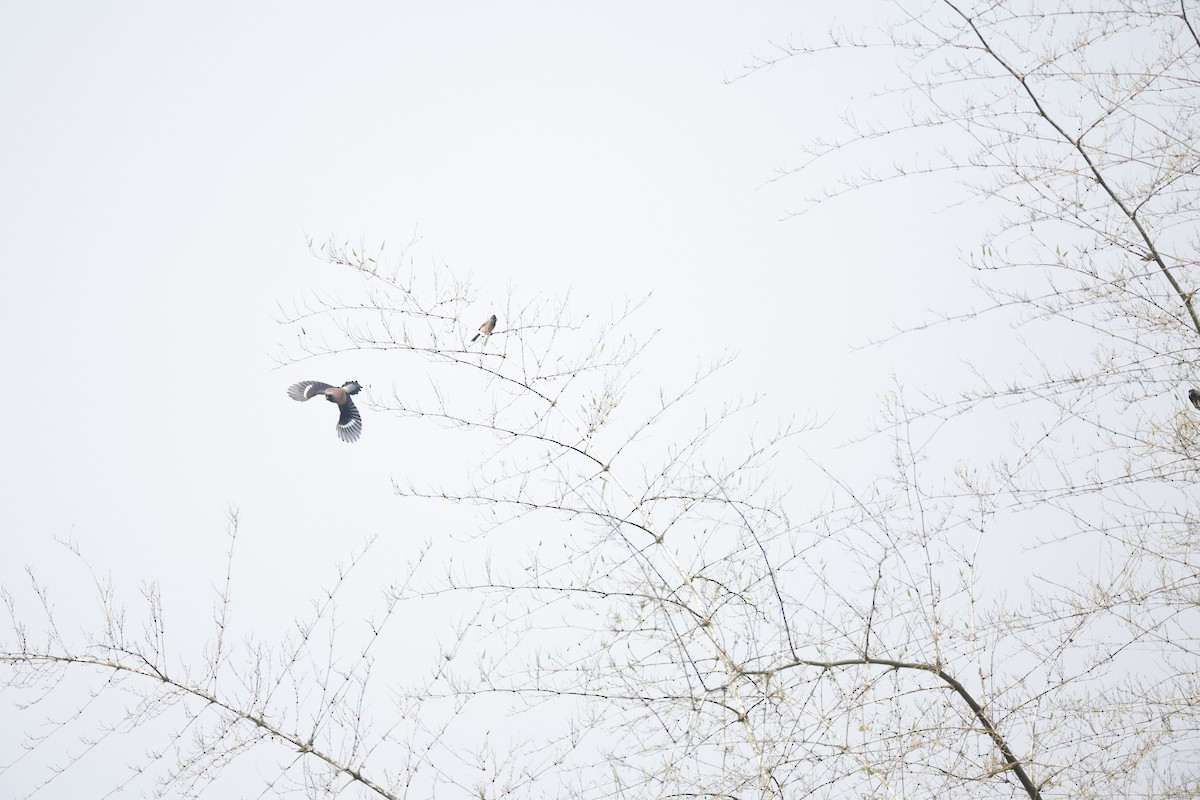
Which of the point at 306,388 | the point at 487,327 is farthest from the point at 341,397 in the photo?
the point at 487,327

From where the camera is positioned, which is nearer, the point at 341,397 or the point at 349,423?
the point at 341,397

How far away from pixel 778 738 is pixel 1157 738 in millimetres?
1394

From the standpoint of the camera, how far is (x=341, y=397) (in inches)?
240

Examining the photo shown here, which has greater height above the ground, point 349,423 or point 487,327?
point 349,423

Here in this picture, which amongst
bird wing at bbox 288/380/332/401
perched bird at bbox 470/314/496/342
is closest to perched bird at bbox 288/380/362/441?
bird wing at bbox 288/380/332/401

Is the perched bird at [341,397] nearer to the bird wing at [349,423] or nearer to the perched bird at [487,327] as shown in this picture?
the bird wing at [349,423]

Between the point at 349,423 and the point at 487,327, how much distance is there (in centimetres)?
217

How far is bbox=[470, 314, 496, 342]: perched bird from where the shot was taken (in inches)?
170

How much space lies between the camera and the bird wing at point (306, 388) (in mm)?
5957

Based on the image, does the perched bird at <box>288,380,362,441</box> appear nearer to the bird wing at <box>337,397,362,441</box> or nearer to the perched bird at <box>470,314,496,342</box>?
the bird wing at <box>337,397,362,441</box>

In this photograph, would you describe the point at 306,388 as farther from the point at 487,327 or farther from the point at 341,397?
the point at 487,327

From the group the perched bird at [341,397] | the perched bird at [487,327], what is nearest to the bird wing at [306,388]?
the perched bird at [341,397]

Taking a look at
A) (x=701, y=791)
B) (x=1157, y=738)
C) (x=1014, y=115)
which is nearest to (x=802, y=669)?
(x=701, y=791)

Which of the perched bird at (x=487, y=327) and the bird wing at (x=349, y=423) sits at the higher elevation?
the bird wing at (x=349, y=423)
